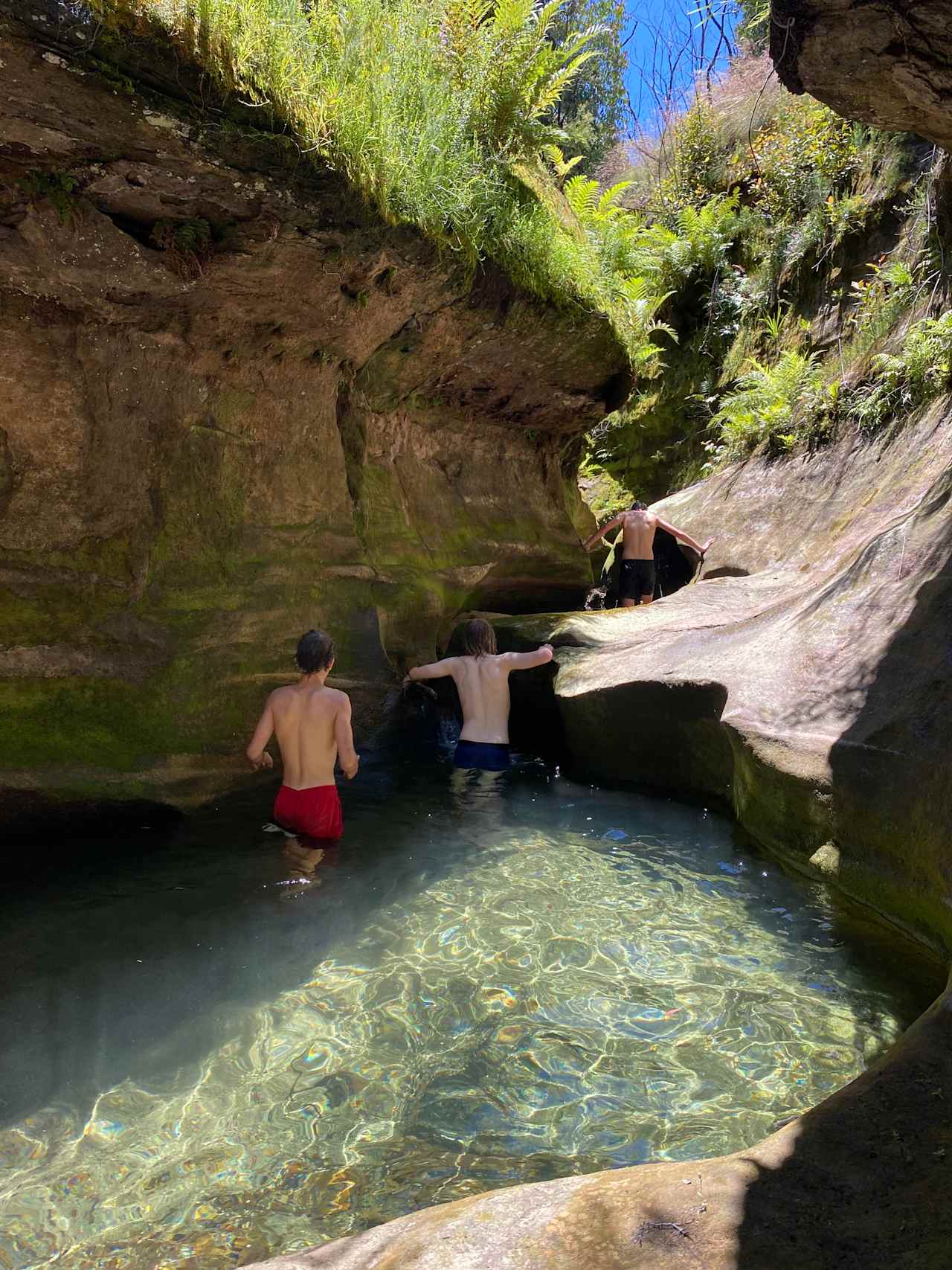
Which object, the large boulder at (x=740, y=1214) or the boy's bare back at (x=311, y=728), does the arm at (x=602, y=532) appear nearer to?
the boy's bare back at (x=311, y=728)

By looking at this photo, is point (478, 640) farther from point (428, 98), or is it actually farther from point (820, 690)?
point (428, 98)

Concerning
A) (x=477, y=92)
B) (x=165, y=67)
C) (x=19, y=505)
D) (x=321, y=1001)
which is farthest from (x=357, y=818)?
(x=477, y=92)

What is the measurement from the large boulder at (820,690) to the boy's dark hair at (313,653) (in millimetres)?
2237

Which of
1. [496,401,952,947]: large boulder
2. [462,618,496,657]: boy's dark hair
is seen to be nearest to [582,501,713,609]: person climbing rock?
[496,401,952,947]: large boulder

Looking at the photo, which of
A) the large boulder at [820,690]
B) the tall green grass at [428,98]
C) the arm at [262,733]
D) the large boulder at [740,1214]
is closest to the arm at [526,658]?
the large boulder at [820,690]

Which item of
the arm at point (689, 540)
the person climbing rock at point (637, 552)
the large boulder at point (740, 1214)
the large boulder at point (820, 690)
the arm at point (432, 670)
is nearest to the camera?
the large boulder at point (740, 1214)

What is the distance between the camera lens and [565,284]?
773cm

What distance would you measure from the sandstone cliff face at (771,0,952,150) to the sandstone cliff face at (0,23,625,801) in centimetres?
253

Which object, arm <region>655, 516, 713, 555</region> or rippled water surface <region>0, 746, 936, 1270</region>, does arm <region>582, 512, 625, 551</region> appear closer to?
arm <region>655, 516, 713, 555</region>

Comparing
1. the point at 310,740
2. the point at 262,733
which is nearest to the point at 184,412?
the point at 262,733

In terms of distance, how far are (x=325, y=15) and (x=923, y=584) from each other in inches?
185

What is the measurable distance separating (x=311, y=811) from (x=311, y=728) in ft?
1.68

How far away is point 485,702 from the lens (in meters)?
7.00

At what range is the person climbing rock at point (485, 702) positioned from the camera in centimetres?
696
